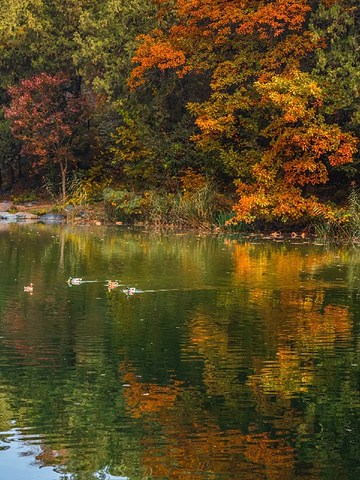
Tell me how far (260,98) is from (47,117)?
434 inches

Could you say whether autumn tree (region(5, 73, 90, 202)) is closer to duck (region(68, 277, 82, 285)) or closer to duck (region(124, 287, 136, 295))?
duck (region(68, 277, 82, 285))

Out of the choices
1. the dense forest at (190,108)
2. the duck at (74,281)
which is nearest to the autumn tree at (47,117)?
the dense forest at (190,108)

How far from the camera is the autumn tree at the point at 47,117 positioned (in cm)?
3450

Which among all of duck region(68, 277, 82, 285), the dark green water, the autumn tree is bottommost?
duck region(68, 277, 82, 285)

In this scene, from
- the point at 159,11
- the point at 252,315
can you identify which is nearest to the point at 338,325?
the point at 252,315

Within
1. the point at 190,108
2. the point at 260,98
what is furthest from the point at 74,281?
the point at 190,108

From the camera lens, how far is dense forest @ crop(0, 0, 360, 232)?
81.1 ft

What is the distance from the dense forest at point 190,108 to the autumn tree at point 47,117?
0.23 ft

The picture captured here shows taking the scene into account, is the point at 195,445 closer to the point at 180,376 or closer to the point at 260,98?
the point at 180,376

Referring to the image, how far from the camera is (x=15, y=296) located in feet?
41.1

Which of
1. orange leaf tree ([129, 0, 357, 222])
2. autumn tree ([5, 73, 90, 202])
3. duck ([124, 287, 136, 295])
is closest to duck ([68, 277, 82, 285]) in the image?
duck ([124, 287, 136, 295])

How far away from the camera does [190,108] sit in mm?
27609

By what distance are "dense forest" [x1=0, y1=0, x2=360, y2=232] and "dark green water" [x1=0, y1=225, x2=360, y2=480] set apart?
31.5ft

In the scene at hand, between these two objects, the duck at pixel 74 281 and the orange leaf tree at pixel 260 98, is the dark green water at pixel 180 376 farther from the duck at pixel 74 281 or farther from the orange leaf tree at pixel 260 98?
the orange leaf tree at pixel 260 98
